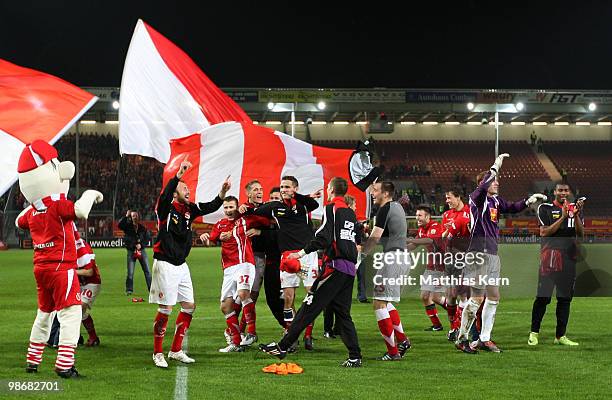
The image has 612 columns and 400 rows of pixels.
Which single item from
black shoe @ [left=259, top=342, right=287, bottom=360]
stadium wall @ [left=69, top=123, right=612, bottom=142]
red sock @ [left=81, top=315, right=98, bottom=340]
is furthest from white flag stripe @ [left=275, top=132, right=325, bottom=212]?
stadium wall @ [left=69, top=123, right=612, bottom=142]

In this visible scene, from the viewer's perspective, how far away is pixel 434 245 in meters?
13.0

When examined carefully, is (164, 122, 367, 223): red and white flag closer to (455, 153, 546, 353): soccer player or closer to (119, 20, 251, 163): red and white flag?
(119, 20, 251, 163): red and white flag

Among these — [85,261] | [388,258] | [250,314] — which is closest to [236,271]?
[250,314]

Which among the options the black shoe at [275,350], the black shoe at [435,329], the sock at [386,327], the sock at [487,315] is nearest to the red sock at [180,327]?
the black shoe at [275,350]

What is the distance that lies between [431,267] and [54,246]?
21.4ft

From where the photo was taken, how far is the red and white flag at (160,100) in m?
11.4

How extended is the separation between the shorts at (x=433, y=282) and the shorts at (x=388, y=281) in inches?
106

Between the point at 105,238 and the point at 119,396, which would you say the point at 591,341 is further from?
the point at 105,238

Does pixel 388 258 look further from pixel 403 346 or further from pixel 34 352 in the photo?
pixel 34 352

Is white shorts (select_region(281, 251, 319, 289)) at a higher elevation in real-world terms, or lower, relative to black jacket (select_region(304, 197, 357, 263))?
lower

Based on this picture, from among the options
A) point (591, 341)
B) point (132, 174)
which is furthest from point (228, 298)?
point (132, 174)

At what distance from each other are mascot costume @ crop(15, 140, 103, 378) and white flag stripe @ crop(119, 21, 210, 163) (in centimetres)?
241

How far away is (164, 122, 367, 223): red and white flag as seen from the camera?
12039 mm

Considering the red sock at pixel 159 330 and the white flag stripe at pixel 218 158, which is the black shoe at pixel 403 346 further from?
the white flag stripe at pixel 218 158
